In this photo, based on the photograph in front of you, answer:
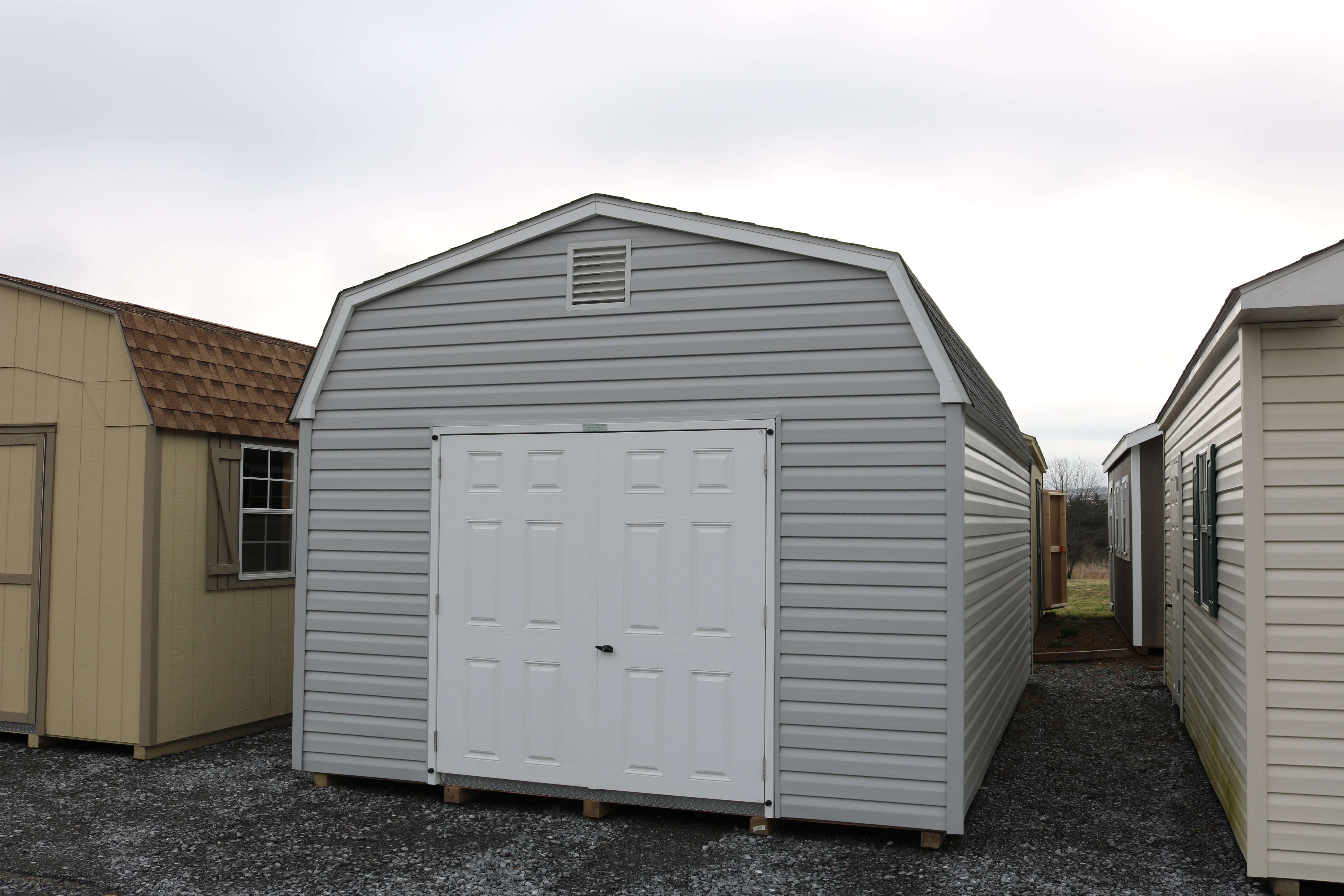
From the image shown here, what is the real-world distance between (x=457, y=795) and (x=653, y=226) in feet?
11.7

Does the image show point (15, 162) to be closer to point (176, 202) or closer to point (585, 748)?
point (176, 202)

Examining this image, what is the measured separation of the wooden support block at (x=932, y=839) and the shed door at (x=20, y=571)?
21.0 ft

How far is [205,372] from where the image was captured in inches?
276

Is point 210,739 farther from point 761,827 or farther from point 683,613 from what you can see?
point 761,827

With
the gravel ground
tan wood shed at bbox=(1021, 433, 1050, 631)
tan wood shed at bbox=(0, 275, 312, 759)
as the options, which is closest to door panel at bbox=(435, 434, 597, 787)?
Result: the gravel ground

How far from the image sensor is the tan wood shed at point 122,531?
6.43 meters

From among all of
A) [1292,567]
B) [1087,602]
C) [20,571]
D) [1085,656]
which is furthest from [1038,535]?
[20,571]

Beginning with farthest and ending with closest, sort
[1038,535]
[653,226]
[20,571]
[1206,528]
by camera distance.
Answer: [1038,535] → [20,571] → [1206,528] → [653,226]

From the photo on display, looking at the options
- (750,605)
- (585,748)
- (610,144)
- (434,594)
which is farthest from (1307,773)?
(610,144)

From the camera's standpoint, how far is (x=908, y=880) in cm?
414

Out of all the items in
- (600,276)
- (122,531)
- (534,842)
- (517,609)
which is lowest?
(534,842)

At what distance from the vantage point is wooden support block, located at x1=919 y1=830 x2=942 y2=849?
14.8 ft

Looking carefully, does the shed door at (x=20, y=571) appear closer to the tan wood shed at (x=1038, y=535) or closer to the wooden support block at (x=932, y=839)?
the wooden support block at (x=932, y=839)

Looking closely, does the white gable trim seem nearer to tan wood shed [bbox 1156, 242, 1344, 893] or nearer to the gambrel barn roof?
the gambrel barn roof
